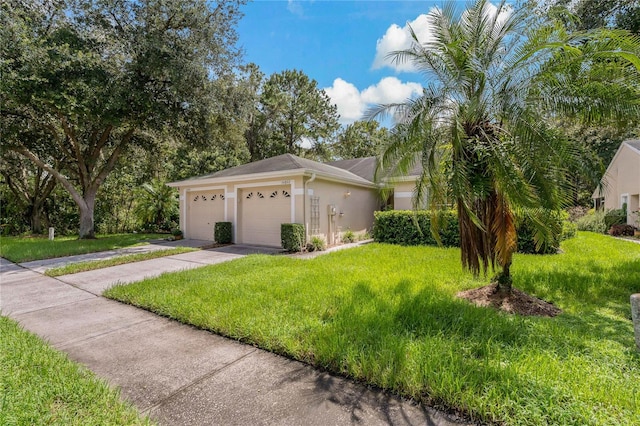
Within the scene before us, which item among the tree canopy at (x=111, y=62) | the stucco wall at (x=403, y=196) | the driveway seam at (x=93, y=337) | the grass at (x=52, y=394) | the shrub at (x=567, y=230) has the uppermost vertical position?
the tree canopy at (x=111, y=62)

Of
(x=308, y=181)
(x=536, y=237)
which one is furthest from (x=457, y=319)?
(x=308, y=181)

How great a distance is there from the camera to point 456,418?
2430 millimetres

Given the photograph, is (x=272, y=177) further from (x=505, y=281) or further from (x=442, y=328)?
(x=442, y=328)

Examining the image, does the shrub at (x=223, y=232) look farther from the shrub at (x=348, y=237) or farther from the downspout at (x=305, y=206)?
the shrub at (x=348, y=237)

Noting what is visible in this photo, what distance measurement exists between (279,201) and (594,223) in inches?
701

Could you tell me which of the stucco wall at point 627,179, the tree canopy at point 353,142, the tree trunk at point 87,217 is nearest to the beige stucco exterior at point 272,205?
the tree trunk at point 87,217

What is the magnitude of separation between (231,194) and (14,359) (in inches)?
411

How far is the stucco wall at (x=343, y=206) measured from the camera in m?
12.1

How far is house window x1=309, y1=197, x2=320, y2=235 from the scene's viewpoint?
11617 millimetres

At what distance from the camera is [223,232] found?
13016mm

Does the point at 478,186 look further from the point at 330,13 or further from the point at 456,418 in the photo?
the point at 330,13

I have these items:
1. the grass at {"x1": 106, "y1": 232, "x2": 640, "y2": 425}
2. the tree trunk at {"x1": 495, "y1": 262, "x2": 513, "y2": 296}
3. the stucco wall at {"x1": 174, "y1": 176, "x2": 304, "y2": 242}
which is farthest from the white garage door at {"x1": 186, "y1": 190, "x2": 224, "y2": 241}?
the tree trunk at {"x1": 495, "y1": 262, "x2": 513, "y2": 296}

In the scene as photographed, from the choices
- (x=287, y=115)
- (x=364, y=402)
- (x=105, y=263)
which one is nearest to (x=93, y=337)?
(x=364, y=402)

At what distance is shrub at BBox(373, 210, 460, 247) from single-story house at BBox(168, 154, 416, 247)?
52.4 inches
